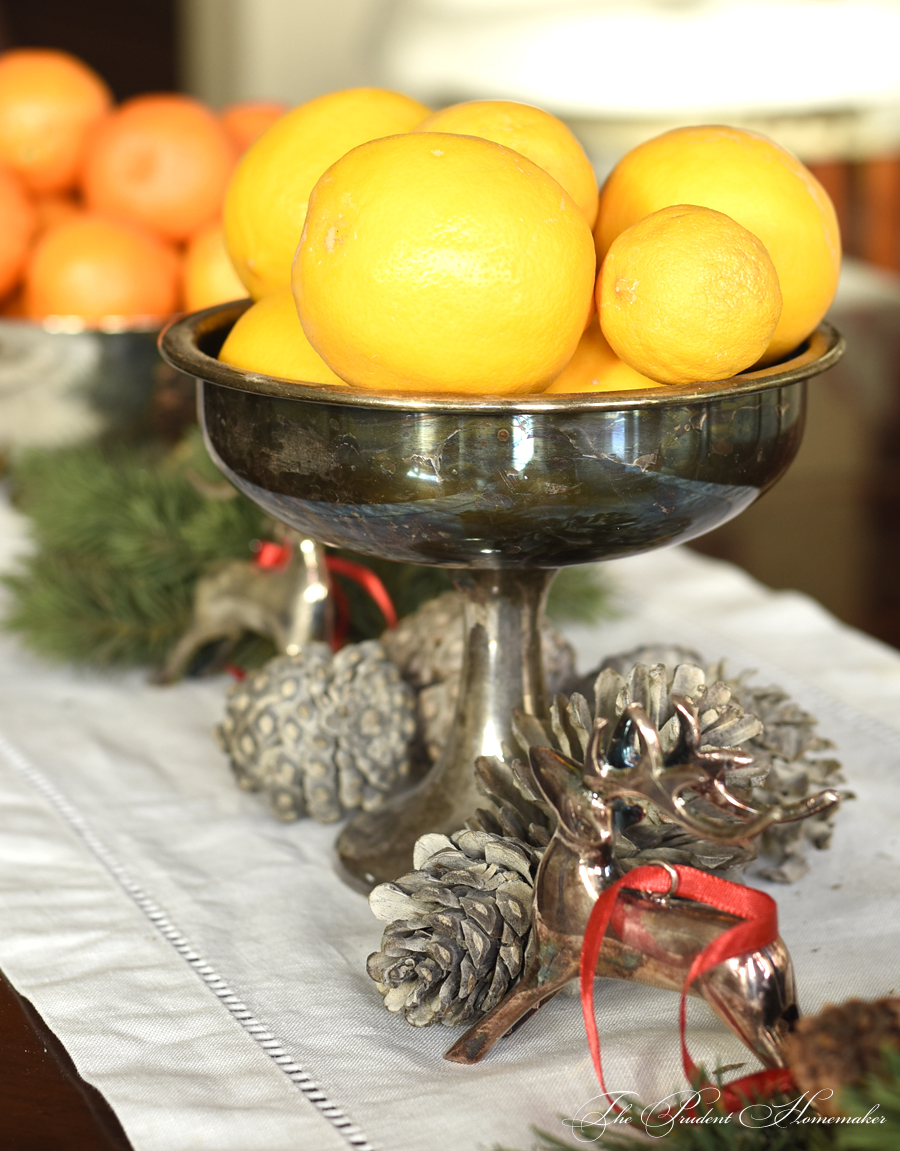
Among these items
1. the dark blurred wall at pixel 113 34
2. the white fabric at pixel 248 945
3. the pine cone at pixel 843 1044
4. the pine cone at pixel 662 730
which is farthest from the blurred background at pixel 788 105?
the dark blurred wall at pixel 113 34

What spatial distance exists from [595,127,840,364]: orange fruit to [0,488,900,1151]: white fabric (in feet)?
0.87

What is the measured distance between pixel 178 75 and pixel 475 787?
364 centimetres

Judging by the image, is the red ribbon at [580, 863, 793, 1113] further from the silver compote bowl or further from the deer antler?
the silver compote bowl

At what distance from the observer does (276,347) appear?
19.5 inches

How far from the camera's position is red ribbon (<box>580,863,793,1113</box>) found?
0.39 m

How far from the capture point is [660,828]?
1.49ft

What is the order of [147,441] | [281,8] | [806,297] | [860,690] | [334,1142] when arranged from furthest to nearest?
1. [281,8]
2. [147,441]
3. [860,690]
4. [806,297]
5. [334,1142]

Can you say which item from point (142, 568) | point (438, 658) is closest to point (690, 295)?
point (438, 658)

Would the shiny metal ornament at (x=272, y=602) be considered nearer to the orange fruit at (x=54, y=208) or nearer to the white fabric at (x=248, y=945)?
the white fabric at (x=248, y=945)

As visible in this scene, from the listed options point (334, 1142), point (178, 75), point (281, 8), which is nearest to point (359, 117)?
point (334, 1142)

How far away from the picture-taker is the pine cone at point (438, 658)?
0.65 m

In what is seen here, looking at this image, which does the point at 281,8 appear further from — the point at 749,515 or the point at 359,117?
the point at 359,117

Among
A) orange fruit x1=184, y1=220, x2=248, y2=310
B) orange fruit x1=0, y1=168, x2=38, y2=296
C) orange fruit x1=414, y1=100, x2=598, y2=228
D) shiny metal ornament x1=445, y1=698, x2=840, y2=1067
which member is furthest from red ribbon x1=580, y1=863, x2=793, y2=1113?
orange fruit x1=0, y1=168, x2=38, y2=296

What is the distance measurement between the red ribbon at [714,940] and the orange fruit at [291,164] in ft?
1.00
